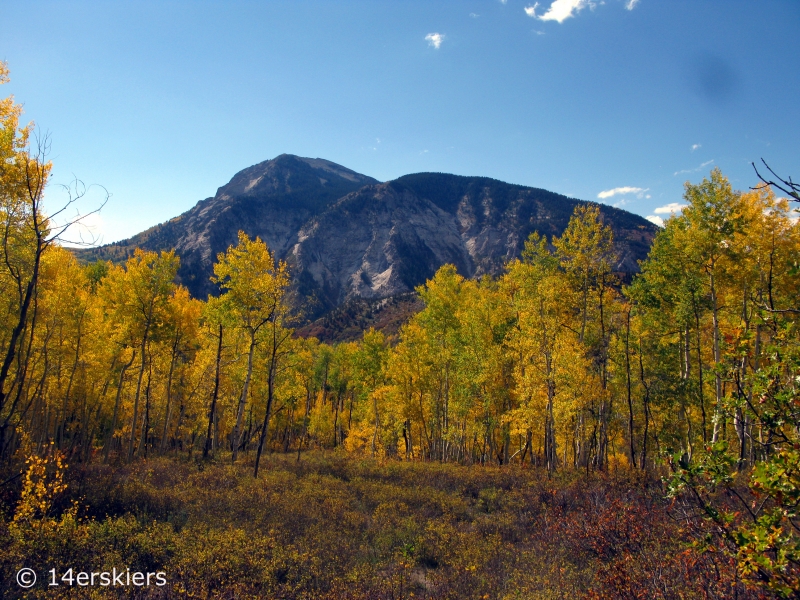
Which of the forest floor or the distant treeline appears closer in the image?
→ the forest floor

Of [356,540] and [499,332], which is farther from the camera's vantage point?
[499,332]

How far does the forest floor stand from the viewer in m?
6.84

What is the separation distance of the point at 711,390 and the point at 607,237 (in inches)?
380

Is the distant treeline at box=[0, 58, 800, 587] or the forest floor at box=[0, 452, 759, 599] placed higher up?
the distant treeline at box=[0, 58, 800, 587]

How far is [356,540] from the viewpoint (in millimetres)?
9758

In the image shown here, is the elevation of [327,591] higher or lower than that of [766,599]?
lower

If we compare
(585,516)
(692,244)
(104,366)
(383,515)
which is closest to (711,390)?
(692,244)

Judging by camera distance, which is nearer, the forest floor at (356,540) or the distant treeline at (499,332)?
the forest floor at (356,540)

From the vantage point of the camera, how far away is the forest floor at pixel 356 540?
6836 millimetres

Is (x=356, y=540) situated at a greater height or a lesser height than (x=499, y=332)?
lesser

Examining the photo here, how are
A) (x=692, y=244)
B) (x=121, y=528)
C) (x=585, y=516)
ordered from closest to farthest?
(x=121, y=528) < (x=585, y=516) < (x=692, y=244)

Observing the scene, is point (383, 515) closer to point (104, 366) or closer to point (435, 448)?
point (435, 448)

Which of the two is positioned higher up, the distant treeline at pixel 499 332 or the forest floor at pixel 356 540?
the distant treeline at pixel 499 332

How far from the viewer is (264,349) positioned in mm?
21531
